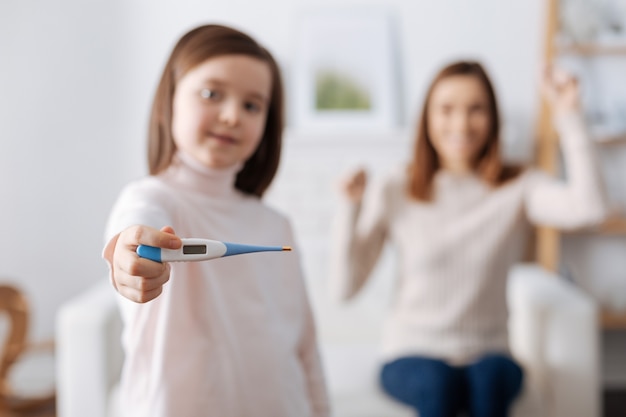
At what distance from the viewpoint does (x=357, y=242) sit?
4.17 feet

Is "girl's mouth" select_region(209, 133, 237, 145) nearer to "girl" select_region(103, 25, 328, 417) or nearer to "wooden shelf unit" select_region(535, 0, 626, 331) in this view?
"girl" select_region(103, 25, 328, 417)

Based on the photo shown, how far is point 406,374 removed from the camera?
1.13 m

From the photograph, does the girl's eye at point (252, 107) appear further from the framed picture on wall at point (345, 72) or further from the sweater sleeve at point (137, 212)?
the framed picture on wall at point (345, 72)

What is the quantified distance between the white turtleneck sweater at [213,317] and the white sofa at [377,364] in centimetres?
57

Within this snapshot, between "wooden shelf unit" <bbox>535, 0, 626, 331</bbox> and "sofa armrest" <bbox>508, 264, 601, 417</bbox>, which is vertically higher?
"wooden shelf unit" <bbox>535, 0, 626, 331</bbox>

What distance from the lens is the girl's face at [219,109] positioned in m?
0.55

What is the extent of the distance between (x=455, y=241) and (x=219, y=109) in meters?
0.80

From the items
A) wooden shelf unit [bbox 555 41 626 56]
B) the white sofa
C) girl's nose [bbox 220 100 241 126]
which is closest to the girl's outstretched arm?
girl's nose [bbox 220 100 241 126]

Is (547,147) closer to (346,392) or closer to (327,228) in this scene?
(327,228)

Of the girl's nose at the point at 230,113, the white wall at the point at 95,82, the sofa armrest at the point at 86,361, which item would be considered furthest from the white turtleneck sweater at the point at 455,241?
the white wall at the point at 95,82

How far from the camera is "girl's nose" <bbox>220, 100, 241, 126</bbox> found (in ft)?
1.79

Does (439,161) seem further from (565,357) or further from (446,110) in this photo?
(565,357)

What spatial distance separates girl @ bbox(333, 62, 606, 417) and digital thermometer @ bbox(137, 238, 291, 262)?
2.57 ft

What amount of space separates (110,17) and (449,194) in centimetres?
128
